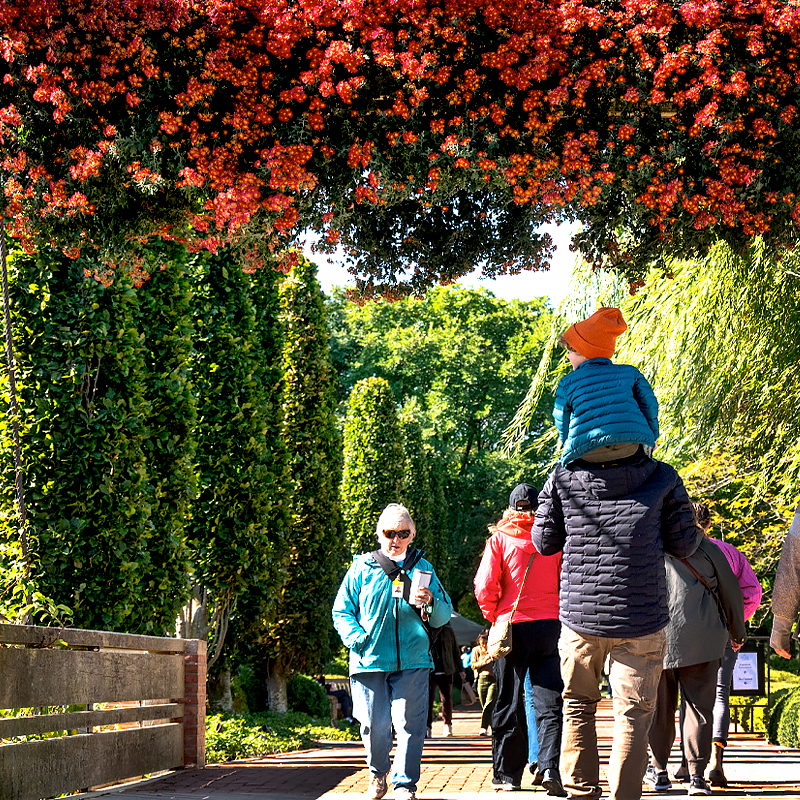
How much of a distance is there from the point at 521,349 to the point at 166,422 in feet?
111

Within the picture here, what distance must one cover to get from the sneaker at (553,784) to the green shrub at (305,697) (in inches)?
486

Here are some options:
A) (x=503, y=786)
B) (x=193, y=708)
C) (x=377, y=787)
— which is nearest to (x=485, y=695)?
(x=193, y=708)

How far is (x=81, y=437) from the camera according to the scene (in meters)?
9.27

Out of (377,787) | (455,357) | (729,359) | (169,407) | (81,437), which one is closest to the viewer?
(377,787)

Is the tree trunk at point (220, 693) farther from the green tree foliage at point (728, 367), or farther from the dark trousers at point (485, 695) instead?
the green tree foliage at point (728, 367)

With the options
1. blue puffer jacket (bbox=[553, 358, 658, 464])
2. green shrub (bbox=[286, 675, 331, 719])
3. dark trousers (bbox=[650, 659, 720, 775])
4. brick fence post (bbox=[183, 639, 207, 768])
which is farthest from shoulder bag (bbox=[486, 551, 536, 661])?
green shrub (bbox=[286, 675, 331, 719])

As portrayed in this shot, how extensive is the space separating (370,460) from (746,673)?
1175 cm

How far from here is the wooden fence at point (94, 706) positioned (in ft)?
22.2

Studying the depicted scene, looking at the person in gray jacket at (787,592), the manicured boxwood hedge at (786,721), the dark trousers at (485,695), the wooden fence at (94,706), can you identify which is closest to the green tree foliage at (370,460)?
the manicured boxwood hedge at (786,721)

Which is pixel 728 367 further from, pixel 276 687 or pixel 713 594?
pixel 276 687

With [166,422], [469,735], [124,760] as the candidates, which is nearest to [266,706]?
[469,735]

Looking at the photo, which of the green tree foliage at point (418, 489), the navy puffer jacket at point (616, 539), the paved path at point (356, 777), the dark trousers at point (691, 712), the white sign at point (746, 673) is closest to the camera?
the navy puffer jacket at point (616, 539)

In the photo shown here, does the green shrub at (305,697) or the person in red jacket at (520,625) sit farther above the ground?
the person in red jacket at (520,625)

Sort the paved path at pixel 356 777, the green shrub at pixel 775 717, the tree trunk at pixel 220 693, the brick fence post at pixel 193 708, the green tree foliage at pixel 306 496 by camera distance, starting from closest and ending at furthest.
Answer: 1. the paved path at pixel 356 777
2. the brick fence post at pixel 193 708
3. the green shrub at pixel 775 717
4. the tree trunk at pixel 220 693
5. the green tree foliage at pixel 306 496
